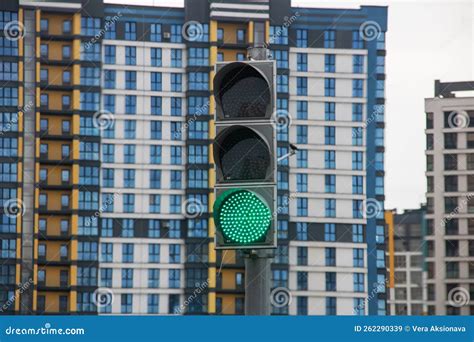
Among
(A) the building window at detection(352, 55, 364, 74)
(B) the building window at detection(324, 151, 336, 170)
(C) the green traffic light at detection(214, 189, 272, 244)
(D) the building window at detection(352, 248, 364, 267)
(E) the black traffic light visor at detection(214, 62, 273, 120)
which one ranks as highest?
(A) the building window at detection(352, 55, 364, 74)

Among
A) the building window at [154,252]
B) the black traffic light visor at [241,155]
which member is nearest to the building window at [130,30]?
the building window at [154,252]

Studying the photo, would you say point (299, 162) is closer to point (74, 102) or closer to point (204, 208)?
point (204, 208)

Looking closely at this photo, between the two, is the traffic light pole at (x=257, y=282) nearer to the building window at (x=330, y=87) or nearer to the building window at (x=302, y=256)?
the building window at (x=330, y=87)

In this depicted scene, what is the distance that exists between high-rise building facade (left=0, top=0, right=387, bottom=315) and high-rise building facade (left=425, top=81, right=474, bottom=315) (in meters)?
4.12

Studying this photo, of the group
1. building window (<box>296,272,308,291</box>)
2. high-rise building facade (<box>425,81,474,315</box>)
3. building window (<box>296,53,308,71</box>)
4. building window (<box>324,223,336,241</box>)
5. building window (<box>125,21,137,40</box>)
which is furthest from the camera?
high-rise building facade (<box>425,81,474,315</box>)

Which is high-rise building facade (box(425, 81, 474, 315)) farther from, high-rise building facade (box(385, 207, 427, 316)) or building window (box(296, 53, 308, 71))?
building window (box(296, 53, 308, 71))

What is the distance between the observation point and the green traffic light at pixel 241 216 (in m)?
3.83

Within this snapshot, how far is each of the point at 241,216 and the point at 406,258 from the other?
88.3 meters

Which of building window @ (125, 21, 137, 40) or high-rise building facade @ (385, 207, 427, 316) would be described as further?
high-rise building facade @ (385, 207, 427, 316)

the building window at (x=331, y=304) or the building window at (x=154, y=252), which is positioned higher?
the building window at (x=154, y=252)

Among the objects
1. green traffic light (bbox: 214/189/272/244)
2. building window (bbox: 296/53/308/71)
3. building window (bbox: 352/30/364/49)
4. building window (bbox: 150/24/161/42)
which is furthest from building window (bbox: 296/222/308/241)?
green traffic light (bbox: 214/189/272/244)

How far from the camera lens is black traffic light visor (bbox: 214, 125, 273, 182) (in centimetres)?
393
